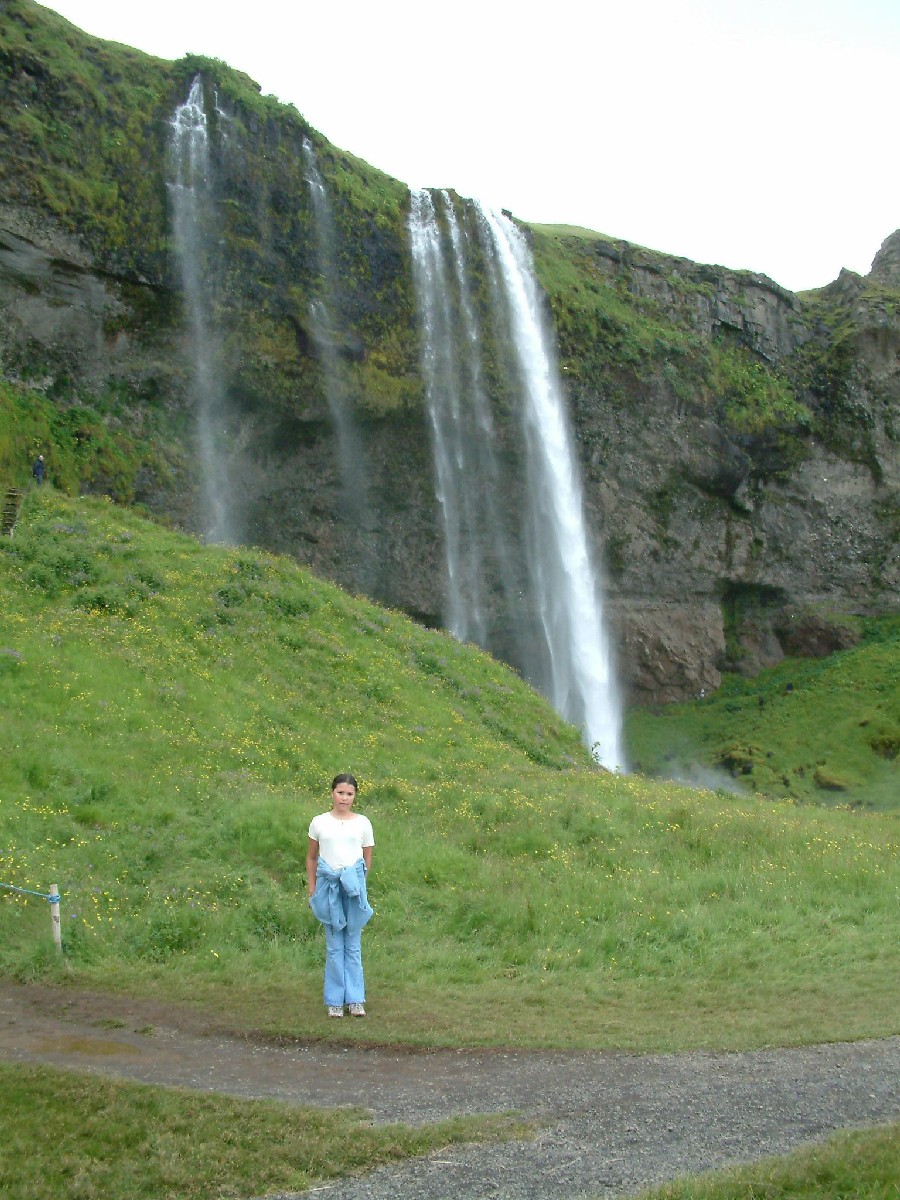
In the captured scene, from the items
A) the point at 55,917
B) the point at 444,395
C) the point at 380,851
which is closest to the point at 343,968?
the point at 55,917

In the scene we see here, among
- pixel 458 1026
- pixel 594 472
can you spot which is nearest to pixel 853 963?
pixel 458 1026

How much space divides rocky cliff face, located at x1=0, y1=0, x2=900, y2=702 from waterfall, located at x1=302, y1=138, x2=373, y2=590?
0.62ft

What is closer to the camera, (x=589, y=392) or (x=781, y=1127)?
(x=781, y=1127)

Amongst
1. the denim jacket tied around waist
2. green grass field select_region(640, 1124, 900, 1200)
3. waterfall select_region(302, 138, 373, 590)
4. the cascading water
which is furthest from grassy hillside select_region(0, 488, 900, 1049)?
the cascading water

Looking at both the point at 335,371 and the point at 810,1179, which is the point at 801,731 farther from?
the point at 810,1179

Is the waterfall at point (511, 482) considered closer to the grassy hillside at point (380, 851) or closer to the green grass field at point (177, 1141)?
the grassy hillside at point (380, 851)

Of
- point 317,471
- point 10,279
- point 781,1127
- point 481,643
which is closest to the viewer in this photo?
point 781,1127

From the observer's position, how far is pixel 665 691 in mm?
40375

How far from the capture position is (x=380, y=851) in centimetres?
1262

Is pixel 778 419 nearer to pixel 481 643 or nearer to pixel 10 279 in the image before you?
pixel 481 643

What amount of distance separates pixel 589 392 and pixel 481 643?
972 centimetres

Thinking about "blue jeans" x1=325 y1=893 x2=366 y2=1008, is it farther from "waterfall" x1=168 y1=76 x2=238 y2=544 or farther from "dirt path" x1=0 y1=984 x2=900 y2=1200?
"waterfall" x1=168 y1=76 x2=238 y2=544

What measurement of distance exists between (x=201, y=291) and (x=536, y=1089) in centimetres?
2895

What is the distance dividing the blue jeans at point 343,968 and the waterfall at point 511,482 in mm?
27255
